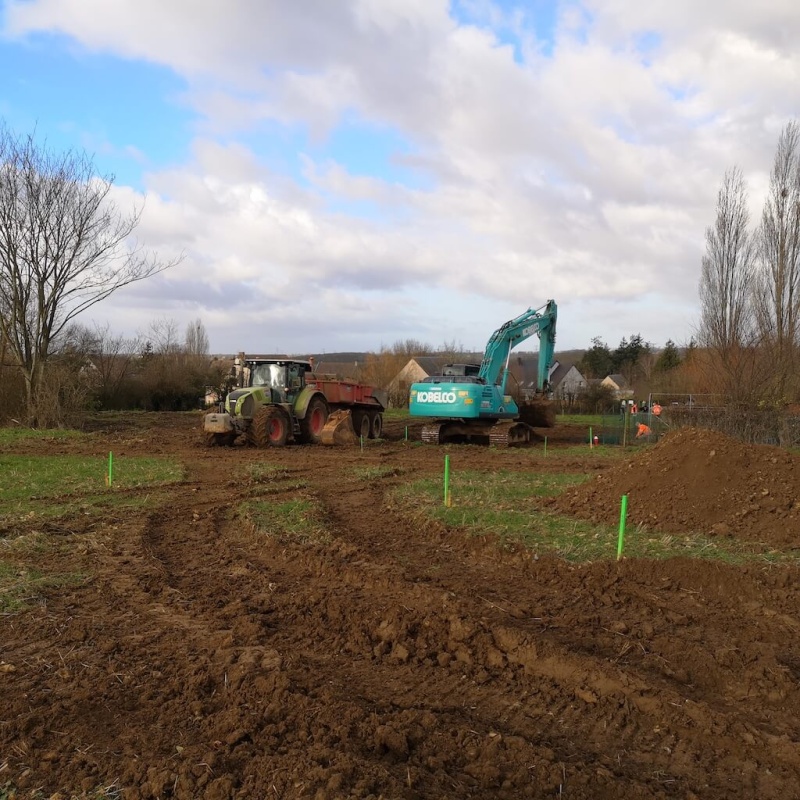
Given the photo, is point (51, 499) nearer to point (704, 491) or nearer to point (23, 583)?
point (23, 583)

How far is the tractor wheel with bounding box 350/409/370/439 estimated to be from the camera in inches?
→ 883

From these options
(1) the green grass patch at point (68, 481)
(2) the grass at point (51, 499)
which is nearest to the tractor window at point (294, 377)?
(1) the green grass patch at point (68, 481)

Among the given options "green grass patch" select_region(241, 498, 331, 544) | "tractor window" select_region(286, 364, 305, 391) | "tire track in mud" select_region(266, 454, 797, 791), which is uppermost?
"tractor window" select_region(286, 364, 305, 391)

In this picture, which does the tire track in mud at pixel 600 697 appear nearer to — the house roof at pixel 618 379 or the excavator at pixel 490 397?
the excavator at pixel 490 397

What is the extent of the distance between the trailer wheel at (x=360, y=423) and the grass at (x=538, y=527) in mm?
9867

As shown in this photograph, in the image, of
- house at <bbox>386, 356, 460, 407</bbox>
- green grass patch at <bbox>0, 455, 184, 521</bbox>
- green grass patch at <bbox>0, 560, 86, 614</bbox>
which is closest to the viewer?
green grass patch at <bbox>0, 560, 86, 614</bbox>

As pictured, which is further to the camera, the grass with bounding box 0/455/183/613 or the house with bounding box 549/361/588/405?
the house with bounding box 549/361/588/405

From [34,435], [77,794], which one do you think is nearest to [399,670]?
[77,794]

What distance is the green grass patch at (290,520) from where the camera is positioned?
8.55m

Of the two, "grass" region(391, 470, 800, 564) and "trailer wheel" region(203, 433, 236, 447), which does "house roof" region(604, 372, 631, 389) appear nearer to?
"trailer wheel" region(203, 433, 236, 447)

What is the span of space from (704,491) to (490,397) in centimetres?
1143

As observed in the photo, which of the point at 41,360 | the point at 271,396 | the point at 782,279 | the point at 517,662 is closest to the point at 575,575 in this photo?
the point at 517,662

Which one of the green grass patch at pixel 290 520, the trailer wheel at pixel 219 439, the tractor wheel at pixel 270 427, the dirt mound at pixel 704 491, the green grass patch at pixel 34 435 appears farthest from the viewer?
the green grass patch at pixel 34 435

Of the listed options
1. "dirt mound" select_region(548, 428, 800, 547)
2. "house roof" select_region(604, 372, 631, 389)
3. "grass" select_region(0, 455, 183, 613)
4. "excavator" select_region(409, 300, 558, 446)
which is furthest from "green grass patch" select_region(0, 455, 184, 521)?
"house roof" select_region(604, 372, 631, 389)
